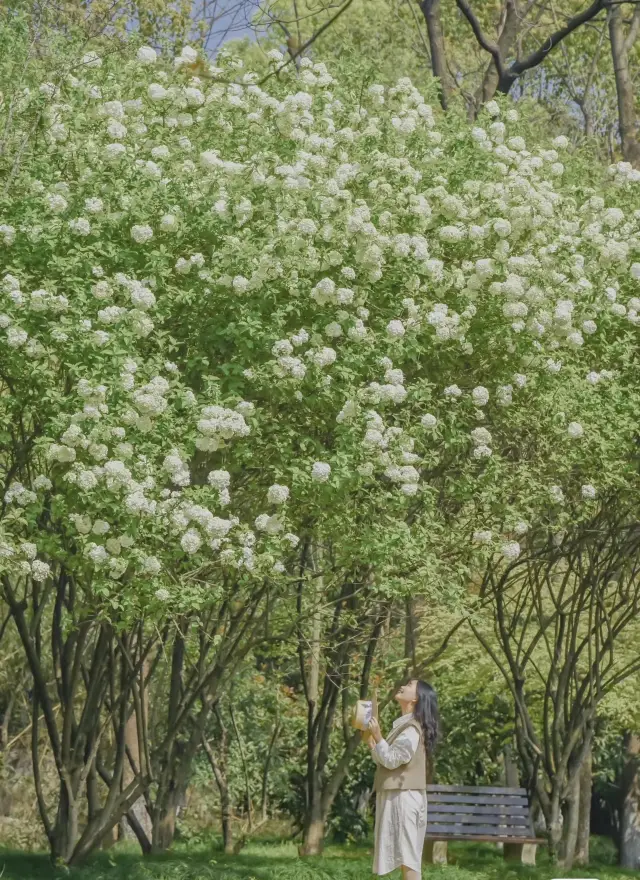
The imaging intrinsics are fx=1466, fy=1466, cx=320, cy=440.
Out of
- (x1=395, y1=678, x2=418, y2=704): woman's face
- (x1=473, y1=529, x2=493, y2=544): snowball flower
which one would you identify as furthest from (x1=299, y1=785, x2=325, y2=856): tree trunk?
(x1=395, y1=678, x2=418, y2=704): woman's face

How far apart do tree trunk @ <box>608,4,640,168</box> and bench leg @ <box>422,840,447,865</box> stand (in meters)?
7.46

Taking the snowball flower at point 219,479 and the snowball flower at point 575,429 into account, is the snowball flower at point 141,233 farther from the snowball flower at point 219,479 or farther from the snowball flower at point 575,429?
the snowball flower at point 575,429

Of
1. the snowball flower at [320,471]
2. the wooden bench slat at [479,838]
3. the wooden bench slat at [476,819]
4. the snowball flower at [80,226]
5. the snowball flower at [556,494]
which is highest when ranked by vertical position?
the snowball flower at [80,226]

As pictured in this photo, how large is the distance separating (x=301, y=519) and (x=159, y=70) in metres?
3.35

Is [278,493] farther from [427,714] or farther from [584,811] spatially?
[584,811]

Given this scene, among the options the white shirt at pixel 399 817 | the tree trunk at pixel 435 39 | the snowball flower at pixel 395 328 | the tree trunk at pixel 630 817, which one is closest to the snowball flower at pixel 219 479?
the snowball flower at pixel 395 328

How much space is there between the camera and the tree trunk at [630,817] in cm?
2084

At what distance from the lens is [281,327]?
864cm

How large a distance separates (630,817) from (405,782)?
14253 millimetres

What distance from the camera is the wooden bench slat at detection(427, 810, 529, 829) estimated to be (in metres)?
13.0

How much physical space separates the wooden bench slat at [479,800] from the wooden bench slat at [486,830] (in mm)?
206

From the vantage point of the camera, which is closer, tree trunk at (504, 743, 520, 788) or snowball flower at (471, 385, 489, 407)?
snowball flower at (471, 385, 489, 407)

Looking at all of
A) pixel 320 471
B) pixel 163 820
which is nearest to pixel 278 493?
pixel 320 471

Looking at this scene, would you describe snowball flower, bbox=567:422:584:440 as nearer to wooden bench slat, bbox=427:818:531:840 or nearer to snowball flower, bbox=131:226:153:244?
snowball flower, bbox=131:226:153:244
